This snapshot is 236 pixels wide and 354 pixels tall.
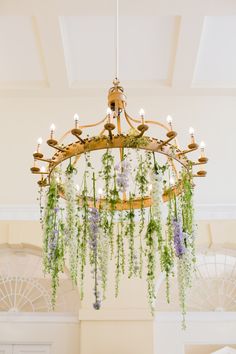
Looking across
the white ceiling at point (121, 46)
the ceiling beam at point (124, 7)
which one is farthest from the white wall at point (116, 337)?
the ceiling beam at point (124, 7)

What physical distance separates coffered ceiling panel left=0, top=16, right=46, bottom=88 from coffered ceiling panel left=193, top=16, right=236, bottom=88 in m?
1.97

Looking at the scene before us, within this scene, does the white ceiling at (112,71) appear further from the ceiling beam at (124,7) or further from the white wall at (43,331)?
the white wall at (43,331)

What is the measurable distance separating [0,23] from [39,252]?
112 inches

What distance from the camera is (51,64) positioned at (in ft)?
20.7

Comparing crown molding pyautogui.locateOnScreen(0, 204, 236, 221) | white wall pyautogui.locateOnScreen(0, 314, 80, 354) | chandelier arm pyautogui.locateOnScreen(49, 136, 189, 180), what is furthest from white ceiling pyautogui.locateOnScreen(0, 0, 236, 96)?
white wall pyautogui.locateOnScreen(0, 314, 80, 354)

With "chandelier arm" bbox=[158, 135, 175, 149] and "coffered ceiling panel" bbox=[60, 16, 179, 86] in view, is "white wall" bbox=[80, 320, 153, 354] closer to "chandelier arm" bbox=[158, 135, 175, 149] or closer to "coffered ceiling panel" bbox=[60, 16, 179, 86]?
"coffered ceiling panel" bbox=[60, 16, 179, 86]

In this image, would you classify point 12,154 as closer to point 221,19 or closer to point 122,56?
point 122,56

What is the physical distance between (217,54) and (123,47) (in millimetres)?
1150

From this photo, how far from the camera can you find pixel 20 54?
619 cm

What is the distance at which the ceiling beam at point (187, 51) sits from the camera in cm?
566

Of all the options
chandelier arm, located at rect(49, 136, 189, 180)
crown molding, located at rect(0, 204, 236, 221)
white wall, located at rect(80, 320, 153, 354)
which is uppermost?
crown molding, located at rect(0, 204, 236, 221)

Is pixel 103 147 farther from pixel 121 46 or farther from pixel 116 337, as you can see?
pixel 116 337

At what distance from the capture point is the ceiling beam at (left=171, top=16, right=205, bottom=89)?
5.66 m

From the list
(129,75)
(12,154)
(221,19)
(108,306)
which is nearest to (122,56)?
(129,75)
